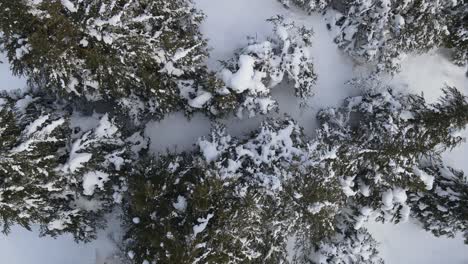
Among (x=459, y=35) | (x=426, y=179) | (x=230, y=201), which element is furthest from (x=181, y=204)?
(x=459, y=35)

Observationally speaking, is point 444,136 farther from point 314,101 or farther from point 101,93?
point 101,93

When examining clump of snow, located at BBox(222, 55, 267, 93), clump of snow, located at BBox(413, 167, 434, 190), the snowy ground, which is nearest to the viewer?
clump of snow, located at BBox(222, 55, 267, 93)

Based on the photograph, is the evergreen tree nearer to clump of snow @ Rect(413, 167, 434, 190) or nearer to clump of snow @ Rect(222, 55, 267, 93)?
clump of snow @ Rect(413, 167, 434, 190)

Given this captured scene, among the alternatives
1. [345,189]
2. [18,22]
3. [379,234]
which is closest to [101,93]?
[18,22]

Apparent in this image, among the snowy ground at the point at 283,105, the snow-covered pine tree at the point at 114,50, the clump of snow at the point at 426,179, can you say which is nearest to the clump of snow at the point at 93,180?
the snowy ground at the point at 283,105

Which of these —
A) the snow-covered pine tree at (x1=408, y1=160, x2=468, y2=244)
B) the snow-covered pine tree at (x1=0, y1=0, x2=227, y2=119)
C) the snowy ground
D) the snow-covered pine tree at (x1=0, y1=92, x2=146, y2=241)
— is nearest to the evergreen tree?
the snowy ground

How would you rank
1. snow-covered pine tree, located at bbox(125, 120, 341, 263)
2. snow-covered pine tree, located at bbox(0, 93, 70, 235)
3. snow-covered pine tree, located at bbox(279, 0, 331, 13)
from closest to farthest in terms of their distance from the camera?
snow-covered pine tree, located at bbox(0, 93, 70, 235), snow-covered pine tree, located at bbox(125, 120, 341, 263), snow-covered pine tree, located at bbox(279, 0, 331, 13)
